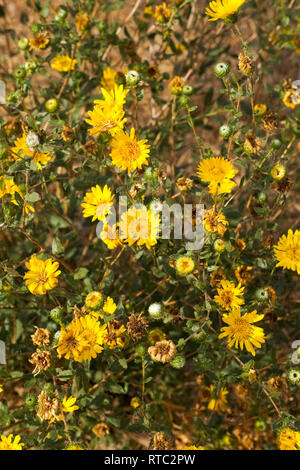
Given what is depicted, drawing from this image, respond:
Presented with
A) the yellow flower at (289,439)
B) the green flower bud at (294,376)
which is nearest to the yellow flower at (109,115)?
the green flower bud at (294,376)

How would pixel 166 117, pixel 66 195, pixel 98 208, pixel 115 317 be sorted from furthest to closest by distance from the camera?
pixel 166 117 → pixel 66 195 → pixel 98 208 → pixel 115 317

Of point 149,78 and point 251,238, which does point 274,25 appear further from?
point 251,238

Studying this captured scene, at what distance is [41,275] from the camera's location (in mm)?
2572

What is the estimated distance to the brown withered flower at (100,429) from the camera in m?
3.12

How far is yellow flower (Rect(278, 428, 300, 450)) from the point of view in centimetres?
246

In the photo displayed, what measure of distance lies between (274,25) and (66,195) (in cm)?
219

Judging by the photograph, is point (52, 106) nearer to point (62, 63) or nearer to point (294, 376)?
point (62, 63)

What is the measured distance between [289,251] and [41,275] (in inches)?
54.9

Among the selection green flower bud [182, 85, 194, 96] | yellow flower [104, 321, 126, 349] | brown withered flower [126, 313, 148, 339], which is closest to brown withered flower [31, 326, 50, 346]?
yellow flower [104, 321, 126, 349]

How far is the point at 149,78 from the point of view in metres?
3.31

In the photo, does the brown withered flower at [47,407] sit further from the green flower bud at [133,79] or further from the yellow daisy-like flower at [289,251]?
the green flower bud at [133,79]

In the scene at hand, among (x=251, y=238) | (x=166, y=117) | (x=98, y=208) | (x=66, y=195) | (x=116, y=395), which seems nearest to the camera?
(x=98, y=208)

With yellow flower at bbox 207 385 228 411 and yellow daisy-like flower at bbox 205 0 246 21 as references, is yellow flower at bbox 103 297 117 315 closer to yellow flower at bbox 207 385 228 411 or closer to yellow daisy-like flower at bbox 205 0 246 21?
yellow flower at bbox 207 385 228 411
